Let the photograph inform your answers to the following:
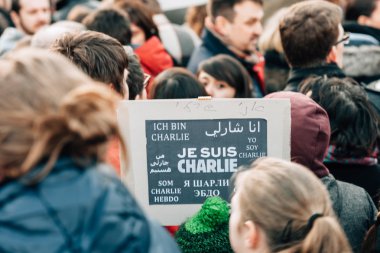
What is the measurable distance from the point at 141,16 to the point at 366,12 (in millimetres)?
1982

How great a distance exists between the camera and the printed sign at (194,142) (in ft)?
11.4

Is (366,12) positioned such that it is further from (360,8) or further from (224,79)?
(224,79)

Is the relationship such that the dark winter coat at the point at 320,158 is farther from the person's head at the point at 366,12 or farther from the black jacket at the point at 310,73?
the person's head at the point at 366,12

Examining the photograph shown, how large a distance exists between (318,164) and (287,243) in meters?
1.01

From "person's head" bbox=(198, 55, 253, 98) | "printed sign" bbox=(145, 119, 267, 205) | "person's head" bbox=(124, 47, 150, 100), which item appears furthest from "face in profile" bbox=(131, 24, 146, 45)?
"printed sign" bbox=(145, 119, 267, 205)

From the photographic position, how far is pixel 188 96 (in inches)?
202

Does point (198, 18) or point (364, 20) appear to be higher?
point (364, 20)

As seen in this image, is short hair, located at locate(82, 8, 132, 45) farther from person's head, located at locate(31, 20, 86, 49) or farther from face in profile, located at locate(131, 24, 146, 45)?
face in profile, located at locate(131, 24, 146, 45)

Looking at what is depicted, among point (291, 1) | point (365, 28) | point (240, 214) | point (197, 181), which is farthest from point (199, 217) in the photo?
point (291, 1)

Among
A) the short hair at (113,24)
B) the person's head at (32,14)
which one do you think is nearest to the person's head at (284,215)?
the short hair at (113,24)

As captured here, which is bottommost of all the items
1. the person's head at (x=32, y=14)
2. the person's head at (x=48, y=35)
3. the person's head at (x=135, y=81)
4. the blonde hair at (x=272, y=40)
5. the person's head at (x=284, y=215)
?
the person's head at (x=32, y=14)

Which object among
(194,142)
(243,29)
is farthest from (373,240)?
(243,29)

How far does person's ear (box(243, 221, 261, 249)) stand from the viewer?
279 cm

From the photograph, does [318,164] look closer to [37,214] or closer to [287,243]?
[287,243]
